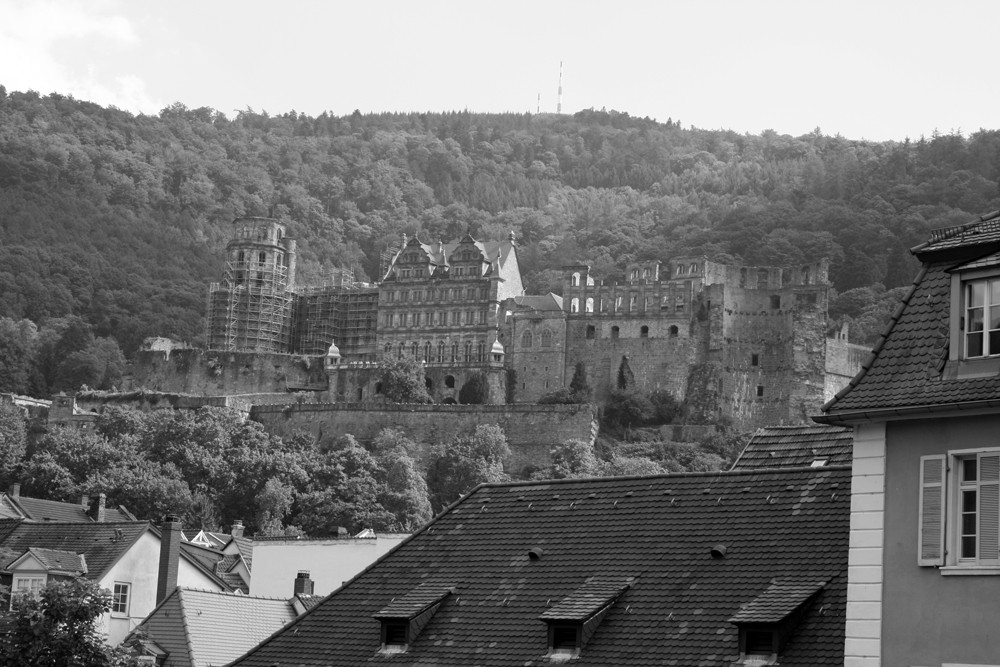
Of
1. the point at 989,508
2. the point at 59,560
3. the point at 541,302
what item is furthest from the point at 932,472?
the point at 541,302

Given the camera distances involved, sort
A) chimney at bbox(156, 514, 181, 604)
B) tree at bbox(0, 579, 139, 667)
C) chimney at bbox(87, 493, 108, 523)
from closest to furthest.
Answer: tree at bbox(0, 579, 139, 667), chimney at bbox(156, 514, 181, 604), chimney at bbox(87, 493, 108, 523)

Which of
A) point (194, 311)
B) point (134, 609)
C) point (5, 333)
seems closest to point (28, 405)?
point (5, 333)

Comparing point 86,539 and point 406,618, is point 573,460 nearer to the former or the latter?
point 86,539

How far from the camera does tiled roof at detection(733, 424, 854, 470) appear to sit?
2520 cm

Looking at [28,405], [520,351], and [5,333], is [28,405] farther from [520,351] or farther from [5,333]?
[520,351]

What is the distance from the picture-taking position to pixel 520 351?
A: 5340 inches

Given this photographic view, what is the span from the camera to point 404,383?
437ft

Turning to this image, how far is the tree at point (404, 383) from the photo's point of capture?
132 metres

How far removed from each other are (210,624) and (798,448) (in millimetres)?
15429

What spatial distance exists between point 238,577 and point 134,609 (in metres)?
12.1

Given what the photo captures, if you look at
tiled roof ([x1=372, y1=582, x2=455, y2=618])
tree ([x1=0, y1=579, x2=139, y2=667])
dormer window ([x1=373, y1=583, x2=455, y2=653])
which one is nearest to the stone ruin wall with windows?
tree ([x1=0, y1=579, x2=139, y2=667])

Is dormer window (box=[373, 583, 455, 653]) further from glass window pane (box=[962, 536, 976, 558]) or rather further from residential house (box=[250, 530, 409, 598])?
residential house (box=[250, 530, 409, 598])

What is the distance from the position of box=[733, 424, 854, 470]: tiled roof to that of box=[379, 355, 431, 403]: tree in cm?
10578

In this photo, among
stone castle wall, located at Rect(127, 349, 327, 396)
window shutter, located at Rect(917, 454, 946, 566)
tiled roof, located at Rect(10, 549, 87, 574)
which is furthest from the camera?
stone castle wall, located at Rect(127, 349, 327, 396)
